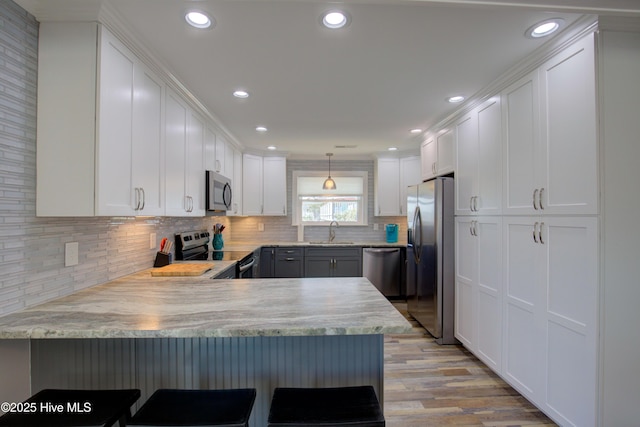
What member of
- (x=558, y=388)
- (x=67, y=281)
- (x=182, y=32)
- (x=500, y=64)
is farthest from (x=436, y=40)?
(x=67, y=281)

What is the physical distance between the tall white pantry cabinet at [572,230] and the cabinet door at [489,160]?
0.02m

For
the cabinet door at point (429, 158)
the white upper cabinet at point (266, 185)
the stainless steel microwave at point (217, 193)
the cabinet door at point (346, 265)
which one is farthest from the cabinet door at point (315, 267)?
the cabinet door at point (429, 158)

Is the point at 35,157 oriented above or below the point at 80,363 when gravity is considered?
above

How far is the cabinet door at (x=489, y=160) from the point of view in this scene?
2389 mm

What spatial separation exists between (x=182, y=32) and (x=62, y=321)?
1539 mm

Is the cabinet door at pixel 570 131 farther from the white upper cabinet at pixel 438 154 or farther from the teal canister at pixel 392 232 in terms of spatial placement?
the teal canister at pixel 392 232

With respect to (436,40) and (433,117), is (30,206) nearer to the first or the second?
(436,40)

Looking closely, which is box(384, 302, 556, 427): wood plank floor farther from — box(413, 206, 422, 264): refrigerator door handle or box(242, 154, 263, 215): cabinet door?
box(242, 154, 263, 215): cabinet door

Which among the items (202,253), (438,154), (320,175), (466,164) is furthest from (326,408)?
(320,175)

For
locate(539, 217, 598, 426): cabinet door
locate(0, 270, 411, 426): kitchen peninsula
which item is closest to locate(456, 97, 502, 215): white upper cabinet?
locate(539, 217, 598, 426): cabinet door

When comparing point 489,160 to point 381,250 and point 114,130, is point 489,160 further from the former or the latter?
point 114,130

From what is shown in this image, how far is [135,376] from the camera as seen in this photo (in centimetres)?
145

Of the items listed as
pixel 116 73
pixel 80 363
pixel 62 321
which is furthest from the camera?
pixel 116 73

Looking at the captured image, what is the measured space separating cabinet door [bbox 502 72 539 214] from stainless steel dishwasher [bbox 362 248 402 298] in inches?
100
